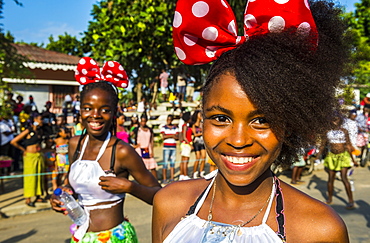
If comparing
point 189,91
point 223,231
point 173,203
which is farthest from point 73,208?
point 189,91

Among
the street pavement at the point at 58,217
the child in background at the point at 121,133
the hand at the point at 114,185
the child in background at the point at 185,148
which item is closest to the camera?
the hand at the point at 114,185

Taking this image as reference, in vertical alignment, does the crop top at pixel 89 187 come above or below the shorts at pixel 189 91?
below

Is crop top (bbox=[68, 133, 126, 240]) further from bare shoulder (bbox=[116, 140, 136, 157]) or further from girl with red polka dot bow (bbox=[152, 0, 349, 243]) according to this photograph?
girl with red polka dot bow (bbox=[152, 0, 349, 243])

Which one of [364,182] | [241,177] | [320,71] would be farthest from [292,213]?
[364,182]

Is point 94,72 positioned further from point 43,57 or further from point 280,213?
point 43,57

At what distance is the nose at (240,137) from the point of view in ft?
4.41

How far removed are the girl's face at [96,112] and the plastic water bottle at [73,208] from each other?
0.57 m

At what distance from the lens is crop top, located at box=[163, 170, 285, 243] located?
4.49 ft

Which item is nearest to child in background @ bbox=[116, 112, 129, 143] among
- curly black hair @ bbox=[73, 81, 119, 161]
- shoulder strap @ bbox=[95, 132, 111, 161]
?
curly black hair @ bbox=[73, 81, 119, 161]

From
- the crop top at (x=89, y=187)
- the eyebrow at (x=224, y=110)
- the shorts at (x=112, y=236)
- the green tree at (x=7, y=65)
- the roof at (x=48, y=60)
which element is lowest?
the shorts at (x=112, y=236)

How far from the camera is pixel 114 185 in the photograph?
2.66m

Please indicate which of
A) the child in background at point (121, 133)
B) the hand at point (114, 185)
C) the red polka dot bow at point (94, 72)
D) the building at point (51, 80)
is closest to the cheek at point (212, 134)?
the hand at point (114, 185)

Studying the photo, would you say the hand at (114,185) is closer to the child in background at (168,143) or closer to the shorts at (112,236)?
the shorts at (112,236)

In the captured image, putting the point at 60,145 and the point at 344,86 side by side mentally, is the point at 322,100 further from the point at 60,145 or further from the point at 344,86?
the point at 60,145
